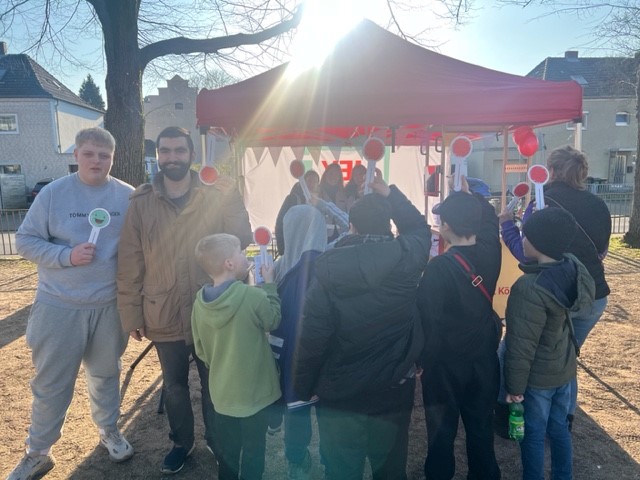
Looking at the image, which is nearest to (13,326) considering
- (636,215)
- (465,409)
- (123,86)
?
(123,86)

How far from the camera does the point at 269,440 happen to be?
2.90 metres

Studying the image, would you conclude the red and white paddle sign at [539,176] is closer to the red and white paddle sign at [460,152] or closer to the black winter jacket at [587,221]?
the black winter jacket at [587,221]

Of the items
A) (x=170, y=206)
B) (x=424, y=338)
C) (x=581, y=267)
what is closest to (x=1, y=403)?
(x=170, y=206)

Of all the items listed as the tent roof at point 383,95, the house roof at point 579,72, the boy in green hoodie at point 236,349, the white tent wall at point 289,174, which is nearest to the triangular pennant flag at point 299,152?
the white tent wall at point 289,174

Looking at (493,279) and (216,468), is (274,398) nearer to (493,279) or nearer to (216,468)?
(216,468)

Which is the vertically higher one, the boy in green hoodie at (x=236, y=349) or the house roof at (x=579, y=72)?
the house roof at (x=579, y=72)

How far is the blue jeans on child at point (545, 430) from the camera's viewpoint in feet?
7.19

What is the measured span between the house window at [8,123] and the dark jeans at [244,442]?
26919 millimetres

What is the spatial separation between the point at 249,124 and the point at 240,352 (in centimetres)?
194

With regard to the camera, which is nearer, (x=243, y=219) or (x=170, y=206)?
(x=170, y=206)

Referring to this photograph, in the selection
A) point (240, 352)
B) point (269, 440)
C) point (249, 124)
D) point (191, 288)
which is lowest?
point (269, 440)

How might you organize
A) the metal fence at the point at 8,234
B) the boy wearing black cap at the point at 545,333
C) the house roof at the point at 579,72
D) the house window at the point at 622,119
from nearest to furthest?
the boy wearing black cap at the point at 545,333
the metal fence at the point at 8,234
the house roof at the point at 579,72
the house window at the point at 622,119

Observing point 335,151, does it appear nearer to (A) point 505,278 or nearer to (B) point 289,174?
(B) point 289,174

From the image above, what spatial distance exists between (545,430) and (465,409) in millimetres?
419
